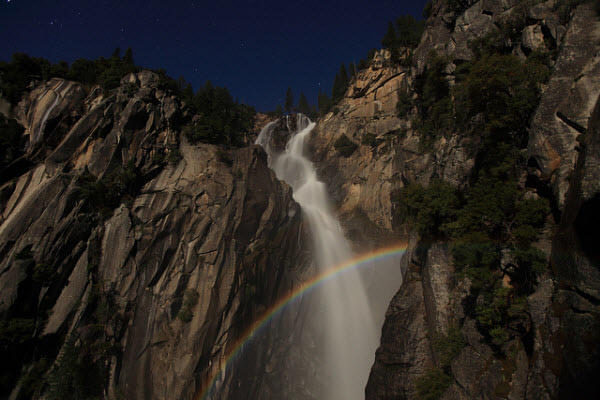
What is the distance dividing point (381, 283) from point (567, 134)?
68.6 feet

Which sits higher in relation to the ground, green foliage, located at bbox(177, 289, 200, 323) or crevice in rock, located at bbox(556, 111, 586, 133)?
crevice in rock, located at bbox(556, 111, 586, 133)

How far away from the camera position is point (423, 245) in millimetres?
18734

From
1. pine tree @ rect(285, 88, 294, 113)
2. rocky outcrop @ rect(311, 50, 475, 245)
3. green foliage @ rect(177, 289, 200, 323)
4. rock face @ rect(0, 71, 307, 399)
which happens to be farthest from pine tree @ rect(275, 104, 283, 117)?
green foliage @ rect(177, 289, 200, 323)

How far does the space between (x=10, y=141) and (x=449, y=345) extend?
33.3 meters

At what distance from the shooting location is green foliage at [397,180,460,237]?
1669cm

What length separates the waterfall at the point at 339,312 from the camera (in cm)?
2556

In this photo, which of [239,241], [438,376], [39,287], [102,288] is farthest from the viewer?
[239,241]

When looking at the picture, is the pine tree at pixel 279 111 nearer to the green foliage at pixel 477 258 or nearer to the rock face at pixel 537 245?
the rock face at pixel 537 245

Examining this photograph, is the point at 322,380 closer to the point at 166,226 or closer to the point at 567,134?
the point at 166,226

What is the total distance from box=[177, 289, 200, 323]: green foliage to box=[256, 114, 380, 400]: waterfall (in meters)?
13.1

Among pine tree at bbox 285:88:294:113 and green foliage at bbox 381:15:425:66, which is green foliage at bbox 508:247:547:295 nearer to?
green foliage at bbox 381:15:425:66

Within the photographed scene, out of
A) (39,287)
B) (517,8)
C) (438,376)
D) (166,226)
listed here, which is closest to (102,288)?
(39,287)

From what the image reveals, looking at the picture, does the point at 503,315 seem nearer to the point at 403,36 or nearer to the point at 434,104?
the point at 434,104

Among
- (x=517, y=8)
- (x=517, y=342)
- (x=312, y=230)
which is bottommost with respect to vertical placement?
(x=517, y=342)
